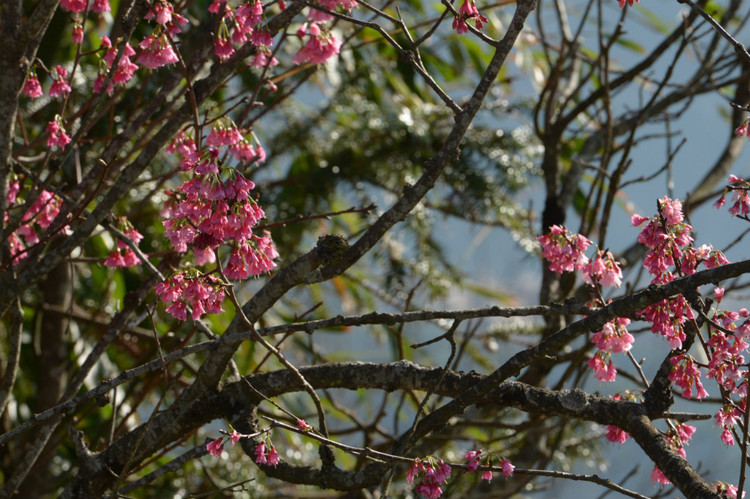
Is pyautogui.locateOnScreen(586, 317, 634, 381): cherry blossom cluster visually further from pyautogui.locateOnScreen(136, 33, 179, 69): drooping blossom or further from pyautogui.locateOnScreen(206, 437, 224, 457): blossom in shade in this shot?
pyautogui.locateOnScreen(136, 33, 179, 69): drooping blossom

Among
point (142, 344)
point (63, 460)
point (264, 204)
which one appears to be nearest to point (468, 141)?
point (264, 204)

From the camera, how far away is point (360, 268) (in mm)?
4270

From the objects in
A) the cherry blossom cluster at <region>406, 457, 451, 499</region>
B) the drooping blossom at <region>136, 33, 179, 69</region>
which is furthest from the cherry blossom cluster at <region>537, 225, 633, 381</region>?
the drooping blossom at <region>136, 33, 179, 69</region>

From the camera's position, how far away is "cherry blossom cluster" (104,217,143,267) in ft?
6.02

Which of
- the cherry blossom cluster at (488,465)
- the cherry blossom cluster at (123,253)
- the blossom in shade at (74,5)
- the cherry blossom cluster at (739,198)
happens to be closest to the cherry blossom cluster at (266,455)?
the cherry blossom cluster at (488,465)

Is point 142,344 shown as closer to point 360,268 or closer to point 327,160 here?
point 327,160

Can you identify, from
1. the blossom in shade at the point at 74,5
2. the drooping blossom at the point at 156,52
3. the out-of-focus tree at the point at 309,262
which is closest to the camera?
the out-of-focus tree at the point at 309,262

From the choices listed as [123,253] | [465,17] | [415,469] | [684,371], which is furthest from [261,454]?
[465,17]

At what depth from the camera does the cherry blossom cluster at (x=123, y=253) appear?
1.83 metres

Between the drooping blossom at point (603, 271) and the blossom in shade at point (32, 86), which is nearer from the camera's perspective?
the drooping blossom at point (603, 271)

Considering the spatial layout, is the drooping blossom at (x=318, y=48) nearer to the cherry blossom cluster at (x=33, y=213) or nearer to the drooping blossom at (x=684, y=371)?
the cherry blossom cluster at (x=33, y=213)

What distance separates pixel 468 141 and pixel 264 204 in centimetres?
A: 88

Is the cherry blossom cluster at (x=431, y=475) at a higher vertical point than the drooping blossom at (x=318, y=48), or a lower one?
lower

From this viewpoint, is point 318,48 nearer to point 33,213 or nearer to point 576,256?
point 576,256
